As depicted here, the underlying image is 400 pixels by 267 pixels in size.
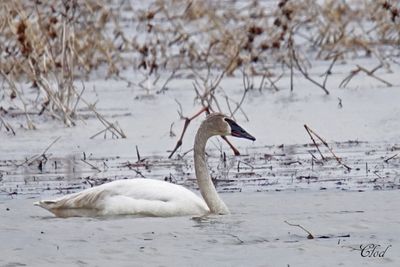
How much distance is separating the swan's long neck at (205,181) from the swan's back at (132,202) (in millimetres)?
85

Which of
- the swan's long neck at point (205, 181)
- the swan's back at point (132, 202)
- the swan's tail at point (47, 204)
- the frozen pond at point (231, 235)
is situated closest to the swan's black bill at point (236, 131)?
the swan's long neck at point (205, 181)

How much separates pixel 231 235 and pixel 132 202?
1.09m

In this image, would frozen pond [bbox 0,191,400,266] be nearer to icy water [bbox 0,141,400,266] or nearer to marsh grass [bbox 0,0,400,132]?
icy water [bbox 0,141,400,266]

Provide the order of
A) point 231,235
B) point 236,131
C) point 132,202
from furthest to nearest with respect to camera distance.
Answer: point 236,131, point 132,202, point 231,235

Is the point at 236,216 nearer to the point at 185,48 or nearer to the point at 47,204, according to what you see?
the point at 47,204

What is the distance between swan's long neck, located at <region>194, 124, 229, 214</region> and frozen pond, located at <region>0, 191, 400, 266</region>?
0.12m

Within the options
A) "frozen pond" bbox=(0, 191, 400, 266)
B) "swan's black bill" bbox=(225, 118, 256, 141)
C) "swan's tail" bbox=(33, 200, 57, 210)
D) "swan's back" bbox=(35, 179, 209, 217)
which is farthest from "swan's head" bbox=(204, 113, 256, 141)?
"swan's tail" bbox=(33, 200, 57, 210)

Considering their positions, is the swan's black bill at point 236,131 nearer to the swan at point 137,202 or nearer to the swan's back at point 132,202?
the swan at point 137,202

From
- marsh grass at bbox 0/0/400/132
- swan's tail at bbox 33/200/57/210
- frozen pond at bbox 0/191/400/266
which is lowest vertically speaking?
frozen pond at bbox 0/191/400/266

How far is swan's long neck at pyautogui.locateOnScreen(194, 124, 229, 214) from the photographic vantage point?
939 cm

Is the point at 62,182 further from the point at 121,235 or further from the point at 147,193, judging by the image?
the point at 121,235

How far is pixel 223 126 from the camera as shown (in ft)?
32.3

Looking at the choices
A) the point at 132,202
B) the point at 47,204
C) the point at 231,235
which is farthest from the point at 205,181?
the point at 231,235

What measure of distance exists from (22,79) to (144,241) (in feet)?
34.0
